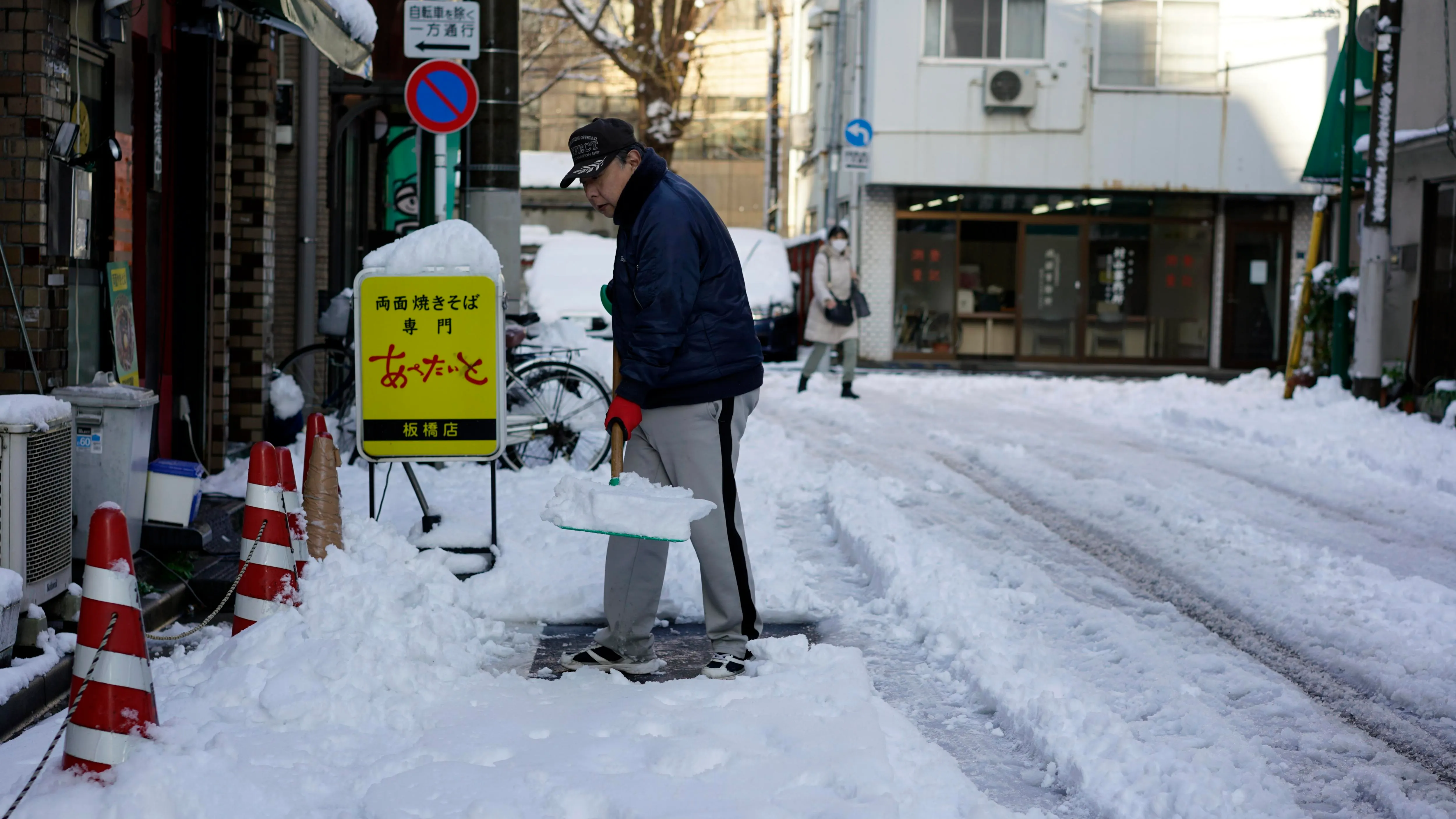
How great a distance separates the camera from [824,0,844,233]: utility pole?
2509cm

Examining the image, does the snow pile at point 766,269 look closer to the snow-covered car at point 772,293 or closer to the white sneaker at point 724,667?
the snow-covered car at point 772,293

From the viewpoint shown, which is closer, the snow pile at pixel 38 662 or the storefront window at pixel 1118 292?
the snow pile at pixel 38 662

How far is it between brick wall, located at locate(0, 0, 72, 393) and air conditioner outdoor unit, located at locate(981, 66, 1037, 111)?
20288 mm

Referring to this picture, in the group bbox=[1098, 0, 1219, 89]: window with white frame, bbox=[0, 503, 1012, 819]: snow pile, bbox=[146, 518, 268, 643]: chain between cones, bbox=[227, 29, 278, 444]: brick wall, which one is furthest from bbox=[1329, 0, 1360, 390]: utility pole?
bbox=[146, 518, 268, 643]: chain between cones

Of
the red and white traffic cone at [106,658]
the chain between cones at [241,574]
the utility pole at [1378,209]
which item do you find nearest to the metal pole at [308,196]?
the chain between cones at [241,574]

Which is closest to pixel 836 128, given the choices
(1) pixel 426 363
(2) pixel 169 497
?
(1) pixel 426 363

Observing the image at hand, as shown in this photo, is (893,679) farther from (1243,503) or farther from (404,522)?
(1243,503)

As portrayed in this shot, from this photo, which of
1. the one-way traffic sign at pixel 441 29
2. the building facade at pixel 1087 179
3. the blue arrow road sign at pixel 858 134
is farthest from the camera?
the building facade at pixel 1087 179

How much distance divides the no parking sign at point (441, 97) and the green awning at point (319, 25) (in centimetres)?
36

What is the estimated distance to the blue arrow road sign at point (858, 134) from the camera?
2242cm

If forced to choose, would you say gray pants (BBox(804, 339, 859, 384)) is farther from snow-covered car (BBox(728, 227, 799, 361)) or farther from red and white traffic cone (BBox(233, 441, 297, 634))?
red and white traffic cone (BBox(233, 441, 297, 634))

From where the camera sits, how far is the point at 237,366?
980cm

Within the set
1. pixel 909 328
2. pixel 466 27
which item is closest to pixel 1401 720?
pixel 466 27

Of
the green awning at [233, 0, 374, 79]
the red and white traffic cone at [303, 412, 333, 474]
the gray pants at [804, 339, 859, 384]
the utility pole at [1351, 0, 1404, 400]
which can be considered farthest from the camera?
the gray pants at [804, 339, 859, 384]
